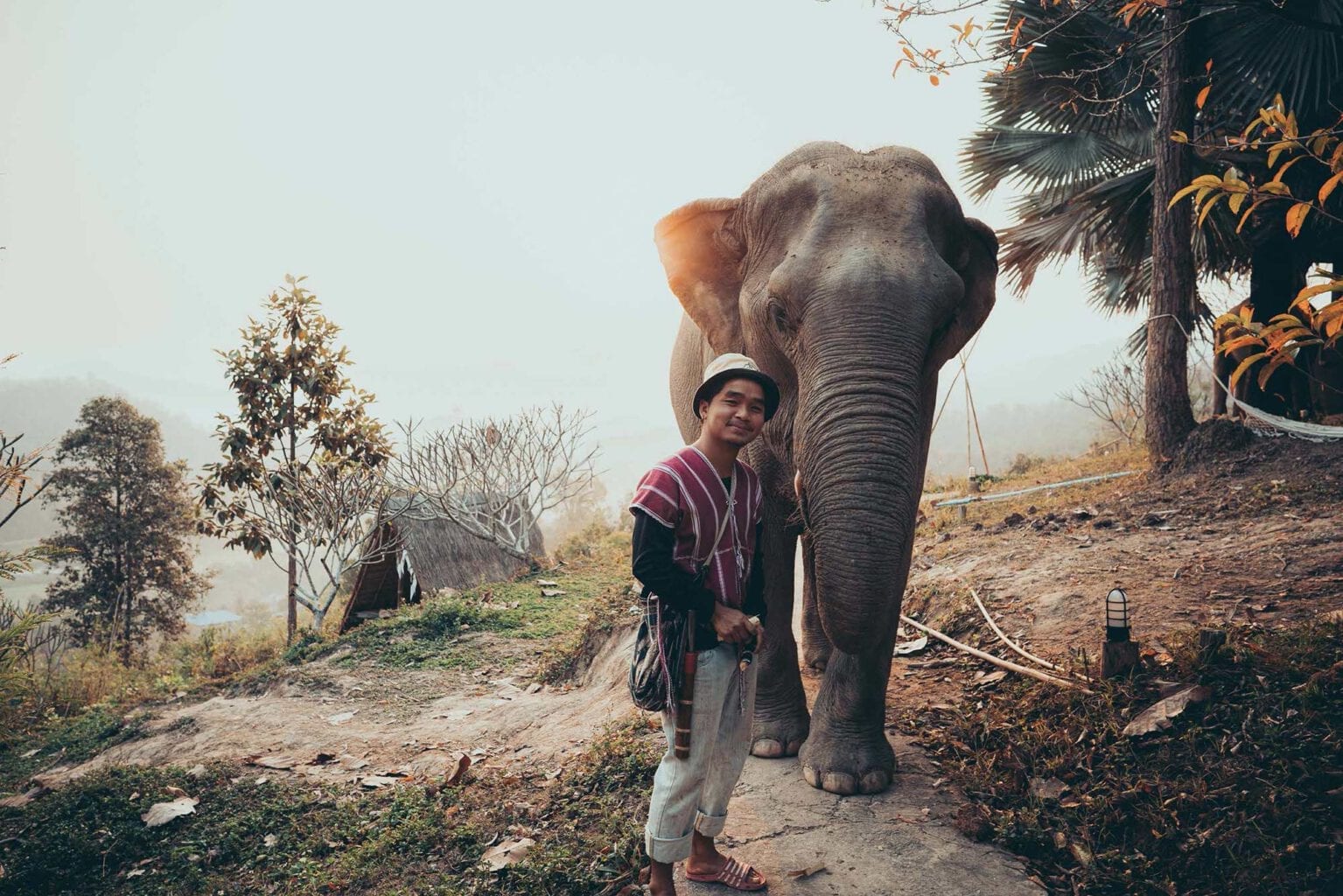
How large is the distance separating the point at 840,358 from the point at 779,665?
1.72m

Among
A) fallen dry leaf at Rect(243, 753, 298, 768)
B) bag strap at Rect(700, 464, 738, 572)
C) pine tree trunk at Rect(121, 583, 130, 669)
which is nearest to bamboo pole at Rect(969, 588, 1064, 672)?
bag strap at Rect(700, 464, 738, 572)

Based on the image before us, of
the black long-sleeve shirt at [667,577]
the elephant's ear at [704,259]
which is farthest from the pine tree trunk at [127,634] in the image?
the black long-sleeve shirt at [667,577]

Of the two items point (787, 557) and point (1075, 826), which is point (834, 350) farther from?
point (1075, 826)

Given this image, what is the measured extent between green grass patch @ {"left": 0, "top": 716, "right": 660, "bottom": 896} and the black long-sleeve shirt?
1.27 metres

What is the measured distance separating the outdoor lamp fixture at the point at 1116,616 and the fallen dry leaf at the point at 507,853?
2982mm

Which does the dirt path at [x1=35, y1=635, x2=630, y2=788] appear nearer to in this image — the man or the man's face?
the man

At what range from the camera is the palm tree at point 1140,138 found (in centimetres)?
923

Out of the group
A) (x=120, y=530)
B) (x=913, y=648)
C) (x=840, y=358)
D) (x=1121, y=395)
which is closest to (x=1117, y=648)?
(x=913, y=648)

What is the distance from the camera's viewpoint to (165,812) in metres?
5.32

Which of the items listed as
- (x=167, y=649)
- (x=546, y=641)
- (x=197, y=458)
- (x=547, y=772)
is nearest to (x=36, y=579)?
(x=197, y=458)

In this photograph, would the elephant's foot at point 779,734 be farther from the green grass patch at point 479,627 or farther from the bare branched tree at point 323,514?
the bare branched tree at point 323,514

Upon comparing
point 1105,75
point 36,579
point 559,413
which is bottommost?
point 36,579

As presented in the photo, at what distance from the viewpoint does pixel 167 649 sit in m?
16.1

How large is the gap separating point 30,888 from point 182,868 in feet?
3.06
